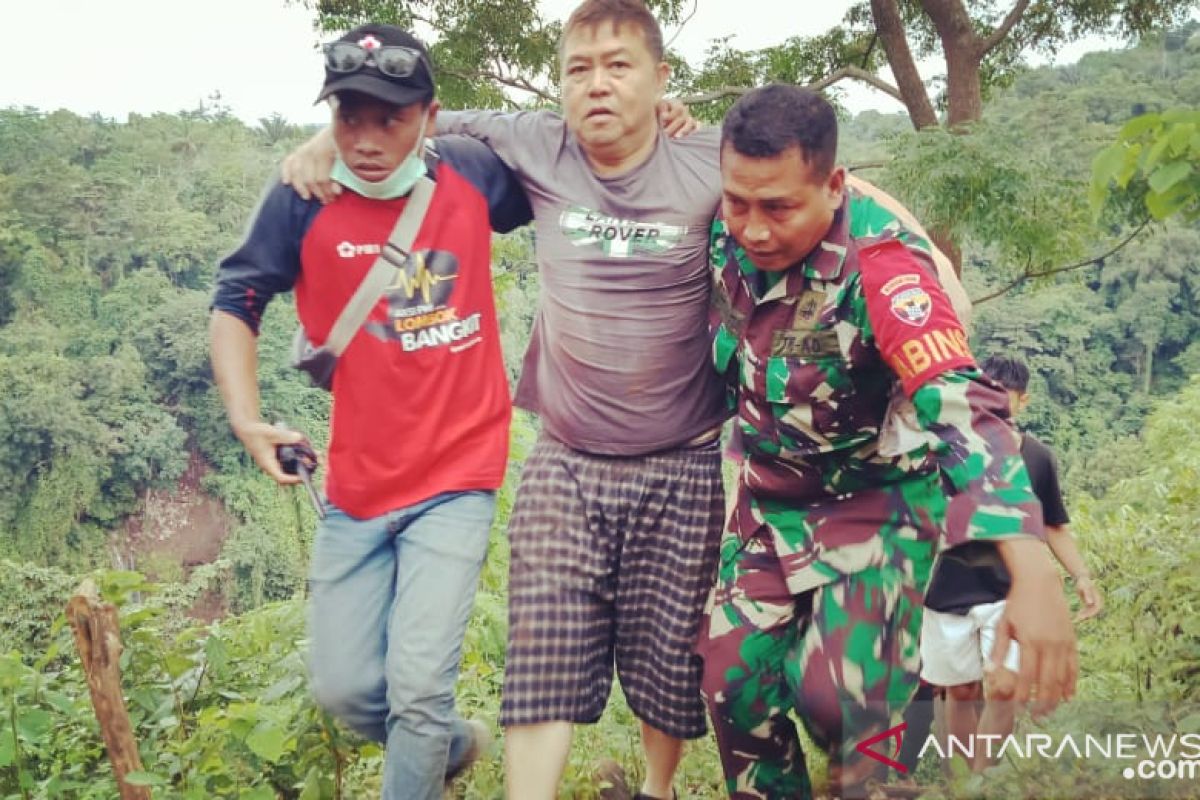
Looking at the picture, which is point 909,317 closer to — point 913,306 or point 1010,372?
point 913,306

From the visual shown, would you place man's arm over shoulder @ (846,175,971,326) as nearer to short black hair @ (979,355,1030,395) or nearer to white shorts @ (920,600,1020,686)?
white shorts @ (920,600,1020,686)

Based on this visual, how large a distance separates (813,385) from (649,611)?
2.55 ft

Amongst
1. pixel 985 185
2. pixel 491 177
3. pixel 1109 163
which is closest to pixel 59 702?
pixel 491 177

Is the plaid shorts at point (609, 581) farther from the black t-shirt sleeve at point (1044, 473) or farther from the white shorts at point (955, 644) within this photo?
the black t-shirt sleeve at point (1044, 473)

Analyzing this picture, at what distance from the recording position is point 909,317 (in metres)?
2.35

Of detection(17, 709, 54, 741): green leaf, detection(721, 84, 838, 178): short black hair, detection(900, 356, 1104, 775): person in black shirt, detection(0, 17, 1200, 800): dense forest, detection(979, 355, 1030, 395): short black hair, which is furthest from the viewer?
detection(979, 355, 1030, 395): short black hair

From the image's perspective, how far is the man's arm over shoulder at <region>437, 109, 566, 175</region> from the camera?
9.91ft

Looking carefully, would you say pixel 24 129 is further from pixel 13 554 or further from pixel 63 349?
pixel 13 554

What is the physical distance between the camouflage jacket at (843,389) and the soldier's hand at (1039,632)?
0.33 meters

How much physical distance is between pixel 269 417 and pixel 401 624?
13.6 metres

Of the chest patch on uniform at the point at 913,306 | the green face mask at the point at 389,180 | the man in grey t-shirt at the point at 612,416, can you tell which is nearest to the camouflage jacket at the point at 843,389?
the chest patch on uniform at the point at 913,306

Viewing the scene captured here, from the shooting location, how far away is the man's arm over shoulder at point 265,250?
2.75 metres

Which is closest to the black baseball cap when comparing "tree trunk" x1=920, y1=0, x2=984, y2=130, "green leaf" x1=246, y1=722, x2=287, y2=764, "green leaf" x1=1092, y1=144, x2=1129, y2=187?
"green leaf" x1=246, y1=722, x2=287, y2=764

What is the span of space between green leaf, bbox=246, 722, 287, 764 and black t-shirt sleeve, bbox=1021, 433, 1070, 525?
104 inches
